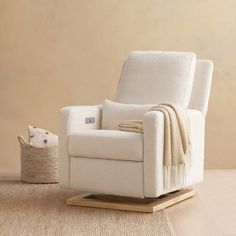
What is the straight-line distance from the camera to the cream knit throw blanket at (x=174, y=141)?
3.94 m

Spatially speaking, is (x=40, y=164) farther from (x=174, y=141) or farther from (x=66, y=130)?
(x=174, y=141)

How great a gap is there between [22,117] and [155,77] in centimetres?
171

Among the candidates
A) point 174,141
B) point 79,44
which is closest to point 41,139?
point 79,44

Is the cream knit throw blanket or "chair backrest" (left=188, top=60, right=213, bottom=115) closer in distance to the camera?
the cream knit throw blanket

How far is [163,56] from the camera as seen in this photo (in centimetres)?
461

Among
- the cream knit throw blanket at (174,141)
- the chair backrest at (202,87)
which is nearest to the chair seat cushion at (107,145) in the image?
the cream knit throw blanket at (174,141)

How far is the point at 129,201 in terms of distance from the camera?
13.7 ft

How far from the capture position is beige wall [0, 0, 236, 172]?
5.81 meters

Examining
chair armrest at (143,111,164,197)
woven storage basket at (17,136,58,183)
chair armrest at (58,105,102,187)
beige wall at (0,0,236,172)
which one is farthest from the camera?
beige wall at (0,0,236,172)

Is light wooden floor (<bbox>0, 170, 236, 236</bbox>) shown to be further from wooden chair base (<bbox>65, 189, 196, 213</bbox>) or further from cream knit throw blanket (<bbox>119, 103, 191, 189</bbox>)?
cream knit throw blanket (<bbox>119, 103, 191, 189</bbox>)

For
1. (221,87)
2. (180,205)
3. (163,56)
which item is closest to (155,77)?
(163,56)

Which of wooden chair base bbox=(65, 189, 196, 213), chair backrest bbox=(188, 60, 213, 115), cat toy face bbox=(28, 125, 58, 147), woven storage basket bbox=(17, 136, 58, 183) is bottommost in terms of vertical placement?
wooden chair base bbox=(65, 189, 196, 213)

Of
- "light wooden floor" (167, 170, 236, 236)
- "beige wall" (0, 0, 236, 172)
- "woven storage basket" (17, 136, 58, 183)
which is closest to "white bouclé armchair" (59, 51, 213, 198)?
"light wooden floor" (167, 170, 236, 236)

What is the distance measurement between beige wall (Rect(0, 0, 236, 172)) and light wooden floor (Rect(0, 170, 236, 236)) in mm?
1180
